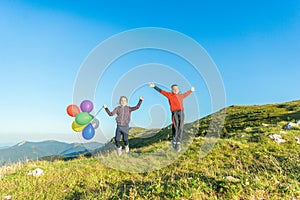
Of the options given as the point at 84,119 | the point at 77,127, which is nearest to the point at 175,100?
the point at 84,119

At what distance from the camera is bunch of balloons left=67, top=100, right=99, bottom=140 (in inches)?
525

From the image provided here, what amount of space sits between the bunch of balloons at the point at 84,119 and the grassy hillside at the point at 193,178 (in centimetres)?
212

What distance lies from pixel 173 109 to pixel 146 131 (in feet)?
28.8

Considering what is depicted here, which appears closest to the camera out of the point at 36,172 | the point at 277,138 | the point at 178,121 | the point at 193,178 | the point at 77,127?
the point at 193,178

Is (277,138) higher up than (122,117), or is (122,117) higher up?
(122,117)

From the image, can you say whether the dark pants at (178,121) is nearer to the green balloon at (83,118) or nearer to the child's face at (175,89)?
the child's face at (175,89)

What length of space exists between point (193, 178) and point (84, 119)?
7.72 metres

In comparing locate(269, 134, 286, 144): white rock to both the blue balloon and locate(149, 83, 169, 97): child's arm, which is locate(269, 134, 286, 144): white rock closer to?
locate(149, 83, 169, 97): child's arm

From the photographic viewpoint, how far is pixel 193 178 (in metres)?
7.22

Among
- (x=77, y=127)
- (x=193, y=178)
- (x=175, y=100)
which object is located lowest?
(x=193, y=178)

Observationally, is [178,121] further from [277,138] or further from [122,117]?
[277,138]

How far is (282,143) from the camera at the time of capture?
13.7 metres

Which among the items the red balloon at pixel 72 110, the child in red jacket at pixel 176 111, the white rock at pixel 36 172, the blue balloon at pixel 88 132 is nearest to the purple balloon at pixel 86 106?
the red balloon at pixel 72 110

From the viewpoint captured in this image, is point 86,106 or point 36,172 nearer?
point 36,172
